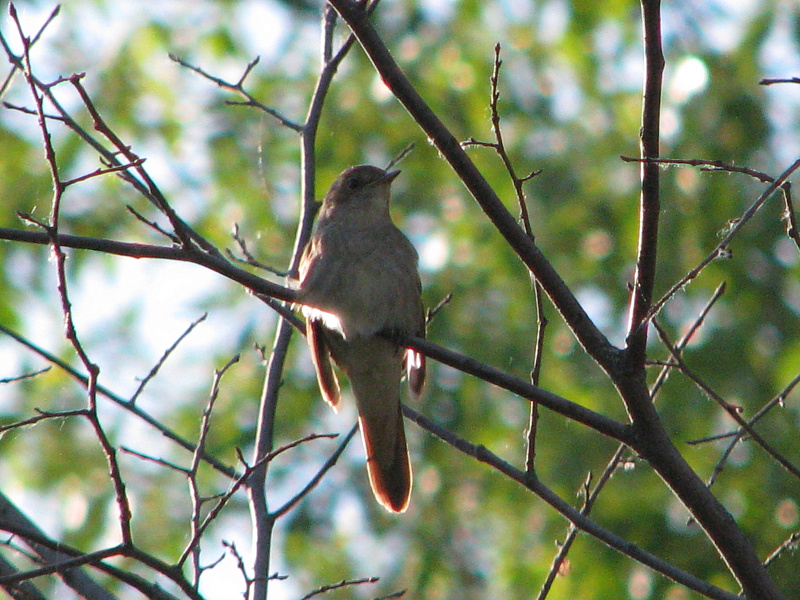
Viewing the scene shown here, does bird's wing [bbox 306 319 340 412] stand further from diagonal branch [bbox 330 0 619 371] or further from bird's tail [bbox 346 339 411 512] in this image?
diagonal branch [bbox 330 0 619 371]

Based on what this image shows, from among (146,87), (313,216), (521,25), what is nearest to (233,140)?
(146,87)

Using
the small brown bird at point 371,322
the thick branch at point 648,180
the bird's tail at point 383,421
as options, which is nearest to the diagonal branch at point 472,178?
the thick branch at point 648,180

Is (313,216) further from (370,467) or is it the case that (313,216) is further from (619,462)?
(619,462)

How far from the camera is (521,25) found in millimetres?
10648

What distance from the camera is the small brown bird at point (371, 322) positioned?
4844 mm

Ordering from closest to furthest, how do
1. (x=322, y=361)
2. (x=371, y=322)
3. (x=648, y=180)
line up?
(x=648, y=180), (x=371, y=322), (x=322, y=361)

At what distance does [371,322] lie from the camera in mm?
4828

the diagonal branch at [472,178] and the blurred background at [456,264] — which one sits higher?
the blurred background at [456,264]

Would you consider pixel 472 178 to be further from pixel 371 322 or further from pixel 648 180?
pixel 371 322

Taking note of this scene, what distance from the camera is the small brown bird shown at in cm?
484

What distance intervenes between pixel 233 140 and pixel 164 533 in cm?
385

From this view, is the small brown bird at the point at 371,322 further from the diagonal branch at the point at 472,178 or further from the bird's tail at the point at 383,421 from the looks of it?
the diagonal branch at the point at 472,178

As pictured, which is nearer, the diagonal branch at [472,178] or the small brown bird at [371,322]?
the diagonal branch at [472,178]

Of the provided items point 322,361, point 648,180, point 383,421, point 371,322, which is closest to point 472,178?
point 648,180
